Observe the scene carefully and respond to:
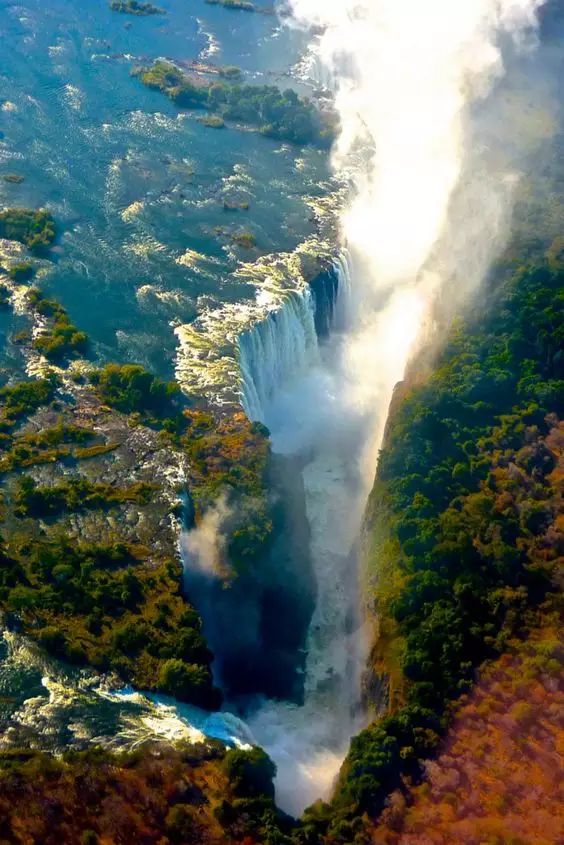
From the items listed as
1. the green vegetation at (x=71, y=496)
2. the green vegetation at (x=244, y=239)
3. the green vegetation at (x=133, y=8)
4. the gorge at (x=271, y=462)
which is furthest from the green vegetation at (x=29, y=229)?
the green vegetation at (x=133, y=8)

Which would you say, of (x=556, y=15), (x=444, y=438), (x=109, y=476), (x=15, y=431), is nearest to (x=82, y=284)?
(x=15, y=431)

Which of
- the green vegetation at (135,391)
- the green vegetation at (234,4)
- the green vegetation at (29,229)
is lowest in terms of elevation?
the green vegetation at (135,391)

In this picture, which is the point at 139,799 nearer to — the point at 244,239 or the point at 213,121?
the point at 244,239

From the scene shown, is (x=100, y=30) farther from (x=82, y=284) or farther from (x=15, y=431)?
(x=15, y=431)

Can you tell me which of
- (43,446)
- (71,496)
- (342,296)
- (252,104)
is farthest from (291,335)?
(252,104)

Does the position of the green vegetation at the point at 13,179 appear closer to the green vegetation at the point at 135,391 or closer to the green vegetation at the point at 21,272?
the green vegetation at the point at 21,272

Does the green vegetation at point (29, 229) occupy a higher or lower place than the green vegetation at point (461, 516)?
higher
